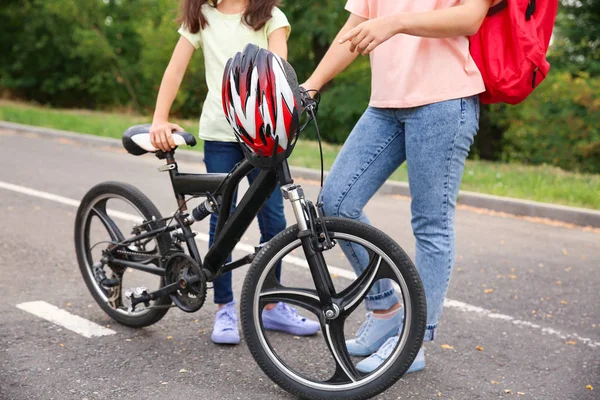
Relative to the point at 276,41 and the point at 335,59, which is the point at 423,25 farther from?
the point at 276,41

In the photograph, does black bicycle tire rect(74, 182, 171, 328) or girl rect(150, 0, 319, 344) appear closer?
girl rect(150, 0, 319, 344)

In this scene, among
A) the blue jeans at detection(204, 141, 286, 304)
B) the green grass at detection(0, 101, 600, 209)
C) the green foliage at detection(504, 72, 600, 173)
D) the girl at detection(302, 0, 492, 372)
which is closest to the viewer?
the girl at detection(302, 0, 492, 372)

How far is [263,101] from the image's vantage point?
2703 mm

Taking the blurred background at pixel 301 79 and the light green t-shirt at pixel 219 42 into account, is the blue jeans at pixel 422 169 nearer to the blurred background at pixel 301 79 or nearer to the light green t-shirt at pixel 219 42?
the light green t-shirt at pixel 219 42

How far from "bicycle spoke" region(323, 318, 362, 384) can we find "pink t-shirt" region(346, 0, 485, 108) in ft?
2.81

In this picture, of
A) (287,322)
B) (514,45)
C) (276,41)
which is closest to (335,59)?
(276,41)

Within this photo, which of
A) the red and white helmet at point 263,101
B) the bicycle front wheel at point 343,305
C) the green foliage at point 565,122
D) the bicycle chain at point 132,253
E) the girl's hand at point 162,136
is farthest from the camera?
the green foliage at point 565,122

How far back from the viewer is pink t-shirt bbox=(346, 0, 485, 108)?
296 cm

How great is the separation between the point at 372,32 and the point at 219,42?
94 centimetres

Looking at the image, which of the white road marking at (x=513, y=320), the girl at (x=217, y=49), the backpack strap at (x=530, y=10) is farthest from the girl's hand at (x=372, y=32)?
the white road marking at (x=513, y=320)

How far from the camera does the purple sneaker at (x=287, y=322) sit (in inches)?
147

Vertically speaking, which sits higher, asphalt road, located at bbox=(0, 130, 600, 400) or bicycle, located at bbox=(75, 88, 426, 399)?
bicycle, located at bbox=(75, 88, 426, 399)

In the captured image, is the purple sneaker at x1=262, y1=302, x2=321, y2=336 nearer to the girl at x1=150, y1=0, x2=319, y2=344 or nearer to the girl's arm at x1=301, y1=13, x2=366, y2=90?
the girl at x1=150, y1=0, x2=319, y2=344

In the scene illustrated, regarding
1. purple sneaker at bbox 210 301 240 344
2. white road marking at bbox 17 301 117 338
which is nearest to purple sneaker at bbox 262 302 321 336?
purple sneaker at bbox 210 301 240 344
